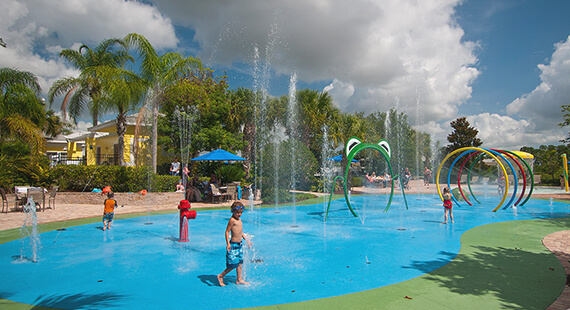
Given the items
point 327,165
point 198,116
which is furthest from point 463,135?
point 198,116

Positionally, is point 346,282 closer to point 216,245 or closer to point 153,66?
point 216,245

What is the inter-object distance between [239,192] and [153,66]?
914 centimetres

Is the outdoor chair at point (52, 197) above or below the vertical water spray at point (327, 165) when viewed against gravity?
below

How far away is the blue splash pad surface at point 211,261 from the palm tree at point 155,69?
9383 mm

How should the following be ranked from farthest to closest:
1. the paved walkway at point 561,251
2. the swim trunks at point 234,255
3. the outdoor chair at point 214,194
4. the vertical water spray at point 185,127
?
1. the vertical water spray at point 185,127
2. the outdoor chair at point 214,194
3. the swim trunks at point 234,255
4. the paved walkway at point 561,251

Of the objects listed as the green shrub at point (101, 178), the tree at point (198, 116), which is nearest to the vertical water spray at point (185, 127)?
the tree at point (198, 116)

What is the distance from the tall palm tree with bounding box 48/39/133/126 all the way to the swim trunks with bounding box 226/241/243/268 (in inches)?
830

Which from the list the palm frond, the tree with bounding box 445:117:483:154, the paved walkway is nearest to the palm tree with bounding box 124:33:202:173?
the palm frond

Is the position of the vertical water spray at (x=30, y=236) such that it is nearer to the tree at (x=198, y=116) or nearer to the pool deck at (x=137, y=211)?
the pool deck at (x=137, y=211)

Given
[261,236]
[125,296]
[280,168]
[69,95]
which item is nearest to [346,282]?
[125,296]

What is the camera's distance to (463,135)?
4234 centimetres

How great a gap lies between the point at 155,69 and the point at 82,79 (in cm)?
637

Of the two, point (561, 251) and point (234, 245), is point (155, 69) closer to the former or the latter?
point (234, 245)

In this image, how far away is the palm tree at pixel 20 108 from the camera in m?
16.6
